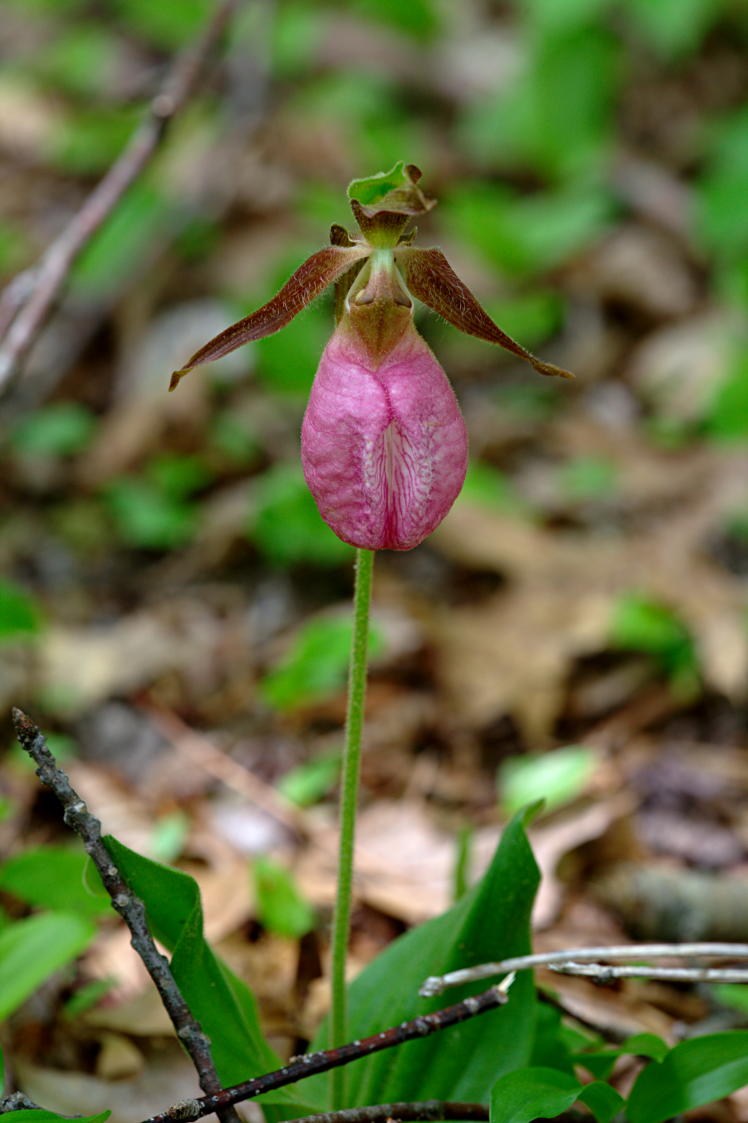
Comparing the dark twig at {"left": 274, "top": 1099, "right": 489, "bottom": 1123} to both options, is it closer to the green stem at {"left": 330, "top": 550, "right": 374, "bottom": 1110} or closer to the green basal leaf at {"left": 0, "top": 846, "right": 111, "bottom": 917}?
the green stem at {"left": 330, "top": 550, "right": 374, "bottom": 1110}

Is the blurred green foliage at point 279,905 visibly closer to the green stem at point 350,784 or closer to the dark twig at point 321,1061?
the green stem at point 350,784

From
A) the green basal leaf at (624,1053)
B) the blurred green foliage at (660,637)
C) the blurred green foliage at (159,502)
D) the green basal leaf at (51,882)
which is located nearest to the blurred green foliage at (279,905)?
the green basal leaf at (51,882)

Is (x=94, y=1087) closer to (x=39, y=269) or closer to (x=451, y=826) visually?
(x=451, y=826)

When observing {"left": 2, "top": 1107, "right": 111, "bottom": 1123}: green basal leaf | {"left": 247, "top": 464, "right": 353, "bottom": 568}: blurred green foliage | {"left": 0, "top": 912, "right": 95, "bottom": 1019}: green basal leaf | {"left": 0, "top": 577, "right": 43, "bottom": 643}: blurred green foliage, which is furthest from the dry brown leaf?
{"left": 2, "top": 1107, "right": 111, "bottom": 1123}: green basal leaf

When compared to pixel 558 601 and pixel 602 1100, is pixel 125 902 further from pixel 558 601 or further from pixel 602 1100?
pixel 558 601

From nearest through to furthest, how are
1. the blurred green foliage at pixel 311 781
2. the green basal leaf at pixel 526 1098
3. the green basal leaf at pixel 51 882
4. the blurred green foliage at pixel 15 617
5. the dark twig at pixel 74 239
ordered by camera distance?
the green basal leaf at pixel 526 1098 → the green basal leaf at pixel 51 882 → the blurred green foliage at pixel 15 617 → the dark twig at pixel 74 239 → the blurred green foliage at pixel 311 781

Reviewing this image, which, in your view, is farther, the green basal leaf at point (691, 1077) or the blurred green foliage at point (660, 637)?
the blurred green foliage at point (660, 637)

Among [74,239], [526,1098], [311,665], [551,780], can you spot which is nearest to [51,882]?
[526,1098]
